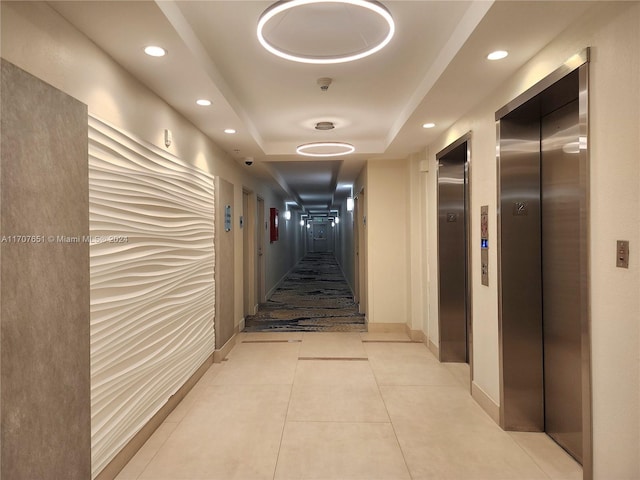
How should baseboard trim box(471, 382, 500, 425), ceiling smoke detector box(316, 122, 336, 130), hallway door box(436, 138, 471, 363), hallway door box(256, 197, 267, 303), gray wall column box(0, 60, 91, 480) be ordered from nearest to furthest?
gray wall column box(0, 60, 91, 480) → baseboard trim box(471, 382, 500, 425) → hallway door box(436, 138, 471, 363) → ceiling smoke detector box(316, 122, 336, 130) → hallway door box(256, 197, 267, 303)

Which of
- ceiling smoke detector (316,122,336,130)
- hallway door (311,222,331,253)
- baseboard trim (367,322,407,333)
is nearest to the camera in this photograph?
ceiling smoke detector (316,122,336,130)

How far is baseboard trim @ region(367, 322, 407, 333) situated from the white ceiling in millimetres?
2717

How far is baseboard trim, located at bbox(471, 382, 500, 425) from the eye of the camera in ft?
10.4

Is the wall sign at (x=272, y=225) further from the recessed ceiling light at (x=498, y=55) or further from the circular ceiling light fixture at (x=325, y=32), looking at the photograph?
the recessed ceiling light at (x=498, y=55)

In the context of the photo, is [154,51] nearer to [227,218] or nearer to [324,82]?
[324,82]

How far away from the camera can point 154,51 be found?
2389 millimetres

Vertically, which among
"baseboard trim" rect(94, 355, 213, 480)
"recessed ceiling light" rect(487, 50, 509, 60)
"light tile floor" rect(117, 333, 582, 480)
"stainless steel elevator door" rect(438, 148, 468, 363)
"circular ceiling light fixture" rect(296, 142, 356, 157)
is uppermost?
"circular ceiling light fixture" rect(296, 142, 356, 157)

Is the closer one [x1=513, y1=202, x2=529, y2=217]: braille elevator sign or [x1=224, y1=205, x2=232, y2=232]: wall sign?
[x1=513, y1=202, x2=529, y2=217]: braille elevator sign

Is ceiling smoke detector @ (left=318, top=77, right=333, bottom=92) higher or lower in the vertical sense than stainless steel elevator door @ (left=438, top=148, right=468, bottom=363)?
higher

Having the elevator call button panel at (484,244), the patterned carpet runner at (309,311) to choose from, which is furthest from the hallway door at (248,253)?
the elevator call button panel at (484,244)

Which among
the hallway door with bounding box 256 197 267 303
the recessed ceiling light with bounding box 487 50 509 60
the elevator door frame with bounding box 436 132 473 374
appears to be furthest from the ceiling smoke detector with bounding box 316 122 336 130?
the hallway door with bounding box 256 197 267 303

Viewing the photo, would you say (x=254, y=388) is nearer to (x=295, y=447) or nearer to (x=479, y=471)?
(x=295, y=447)

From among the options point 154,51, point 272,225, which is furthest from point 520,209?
point 272,225

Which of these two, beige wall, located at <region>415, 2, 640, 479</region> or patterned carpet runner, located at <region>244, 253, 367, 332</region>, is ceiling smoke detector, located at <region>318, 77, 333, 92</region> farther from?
patterned carpet runner, located at <region>244, 253, 367, 332</region>
